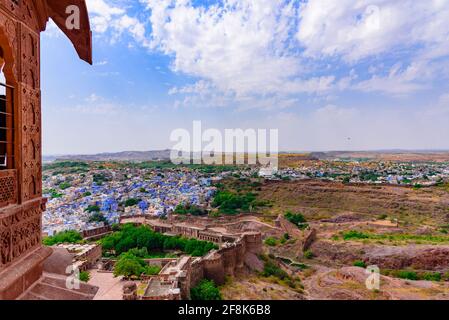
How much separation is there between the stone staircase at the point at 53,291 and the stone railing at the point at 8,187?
703 millimetres

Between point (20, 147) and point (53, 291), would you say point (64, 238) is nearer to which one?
point (53, 291)

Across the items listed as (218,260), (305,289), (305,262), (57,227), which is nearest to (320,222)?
(305,262)

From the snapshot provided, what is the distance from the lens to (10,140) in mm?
2410

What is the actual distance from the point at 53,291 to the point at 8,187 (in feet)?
3.00

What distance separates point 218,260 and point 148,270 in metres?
3.07

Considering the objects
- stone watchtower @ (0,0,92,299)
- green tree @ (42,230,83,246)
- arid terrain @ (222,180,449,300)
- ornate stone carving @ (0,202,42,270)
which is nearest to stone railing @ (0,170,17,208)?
stone watchtower @ (0,0,92,299)

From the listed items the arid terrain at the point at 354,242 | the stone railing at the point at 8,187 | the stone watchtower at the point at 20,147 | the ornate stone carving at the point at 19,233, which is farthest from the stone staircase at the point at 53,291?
the arid terrain at the point at 354,242

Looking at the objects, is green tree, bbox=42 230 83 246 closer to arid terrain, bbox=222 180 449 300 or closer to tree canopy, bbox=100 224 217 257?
tree canopy, bbox=100 224 217 257

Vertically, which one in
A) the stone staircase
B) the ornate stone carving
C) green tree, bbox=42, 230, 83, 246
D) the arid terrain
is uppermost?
the ornate stone carving

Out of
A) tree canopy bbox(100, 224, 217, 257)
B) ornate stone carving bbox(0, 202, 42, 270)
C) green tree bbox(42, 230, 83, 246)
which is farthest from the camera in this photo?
tree canopy bbox(100, 224, 217, 257)

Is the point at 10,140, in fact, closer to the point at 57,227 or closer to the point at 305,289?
the point at 305,289

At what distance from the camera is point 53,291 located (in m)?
2.55

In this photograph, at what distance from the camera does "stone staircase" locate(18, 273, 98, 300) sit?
2.42m

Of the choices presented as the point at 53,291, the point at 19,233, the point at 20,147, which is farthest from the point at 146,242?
the point at 20,147
